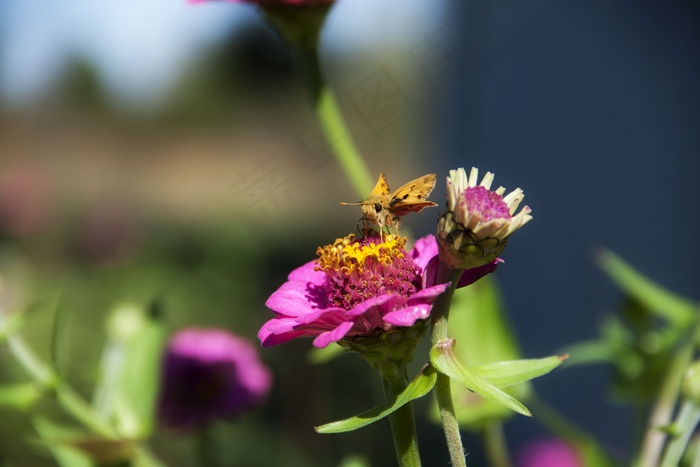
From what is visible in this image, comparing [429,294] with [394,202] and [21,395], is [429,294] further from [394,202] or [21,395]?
[21,395]

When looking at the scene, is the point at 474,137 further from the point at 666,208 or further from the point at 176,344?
the point at 176,344

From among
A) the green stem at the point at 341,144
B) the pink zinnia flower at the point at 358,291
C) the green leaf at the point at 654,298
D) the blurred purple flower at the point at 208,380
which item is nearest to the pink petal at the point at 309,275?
the pink zinnia flower at the point at 358,291

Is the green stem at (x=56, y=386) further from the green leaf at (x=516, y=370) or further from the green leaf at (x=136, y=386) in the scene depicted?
the green leaf at (x=516, y=370)

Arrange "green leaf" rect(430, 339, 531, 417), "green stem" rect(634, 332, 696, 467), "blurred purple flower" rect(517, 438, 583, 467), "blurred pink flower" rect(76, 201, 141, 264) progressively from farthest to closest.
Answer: "blurred pink flower" rect(76, 201, 141, 264), "blurred purple flower" rect(517, 438, 583, 467), "green stem" rect(634, 332, 696, 467), "green leaf" rect(430, 339, 531, 417)

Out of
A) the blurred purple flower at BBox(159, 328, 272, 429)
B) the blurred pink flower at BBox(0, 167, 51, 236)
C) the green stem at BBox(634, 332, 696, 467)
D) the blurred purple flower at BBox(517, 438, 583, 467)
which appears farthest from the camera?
the blurred pink flower at BBox(0, 167, 51, 236)

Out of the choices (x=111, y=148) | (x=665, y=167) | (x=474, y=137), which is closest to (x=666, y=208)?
(x=665, y=167)

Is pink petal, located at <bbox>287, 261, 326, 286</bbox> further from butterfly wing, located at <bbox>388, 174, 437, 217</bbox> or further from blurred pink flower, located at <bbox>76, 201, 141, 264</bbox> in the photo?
blurred pink flower, located at <bbox>76, 201, 141, 264</bbox>

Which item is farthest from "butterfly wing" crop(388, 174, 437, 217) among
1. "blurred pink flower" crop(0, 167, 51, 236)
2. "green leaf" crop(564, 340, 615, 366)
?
"blurred pink flower" crop(0, 167, 51, 236)
